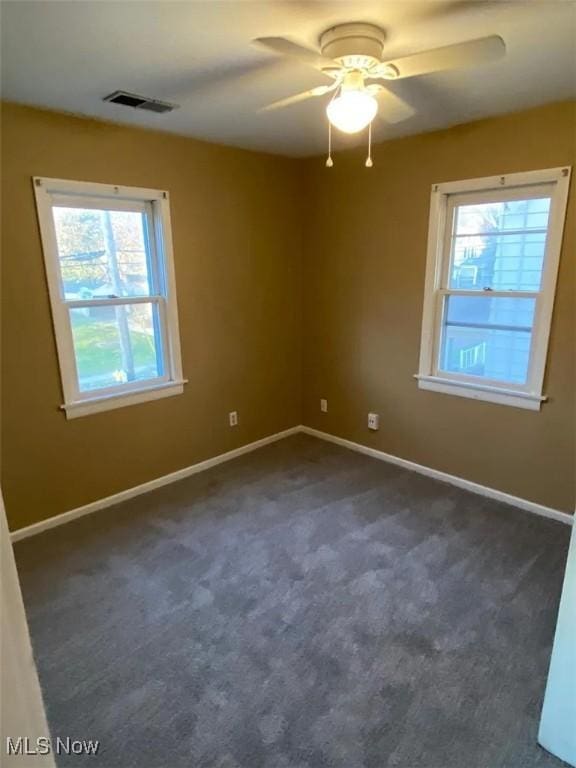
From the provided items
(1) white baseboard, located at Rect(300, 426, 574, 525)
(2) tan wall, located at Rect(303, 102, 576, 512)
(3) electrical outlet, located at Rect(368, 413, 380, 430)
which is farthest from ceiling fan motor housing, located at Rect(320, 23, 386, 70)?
(3) electrical outlet, located at Rect(368, 413, 380, 430)

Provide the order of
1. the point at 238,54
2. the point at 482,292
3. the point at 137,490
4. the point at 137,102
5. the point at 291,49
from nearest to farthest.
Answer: the point at 291,49 → the point at 238,54 → the point at 137,102 → the point at 482,292 → the point at 137,490

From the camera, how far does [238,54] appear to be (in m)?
1.78

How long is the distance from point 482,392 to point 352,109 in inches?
80.2

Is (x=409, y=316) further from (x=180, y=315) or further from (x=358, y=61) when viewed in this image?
(x=358, y=61)

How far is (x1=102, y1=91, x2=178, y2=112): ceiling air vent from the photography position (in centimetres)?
221

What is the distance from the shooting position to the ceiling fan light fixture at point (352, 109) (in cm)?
162

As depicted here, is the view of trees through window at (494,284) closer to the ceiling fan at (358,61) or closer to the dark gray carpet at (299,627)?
the dark gray carpet at (299,627)

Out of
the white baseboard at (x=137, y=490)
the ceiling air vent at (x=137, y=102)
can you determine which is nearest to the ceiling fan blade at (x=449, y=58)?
the ceiling air vent at (x=137, y=102)

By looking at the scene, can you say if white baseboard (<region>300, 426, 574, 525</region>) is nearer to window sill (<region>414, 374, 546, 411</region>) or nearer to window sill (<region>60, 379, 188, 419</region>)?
window sill (<region>414, 374, 546, 411</region>)

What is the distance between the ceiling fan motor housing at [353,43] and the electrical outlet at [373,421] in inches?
98.6

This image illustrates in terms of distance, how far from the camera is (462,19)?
1.57 m

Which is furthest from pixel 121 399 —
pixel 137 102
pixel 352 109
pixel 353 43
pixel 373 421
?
pixel 353 43

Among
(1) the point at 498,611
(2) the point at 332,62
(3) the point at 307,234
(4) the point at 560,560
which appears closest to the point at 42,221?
(2) the point at 332,62

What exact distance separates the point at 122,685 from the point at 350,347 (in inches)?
108
